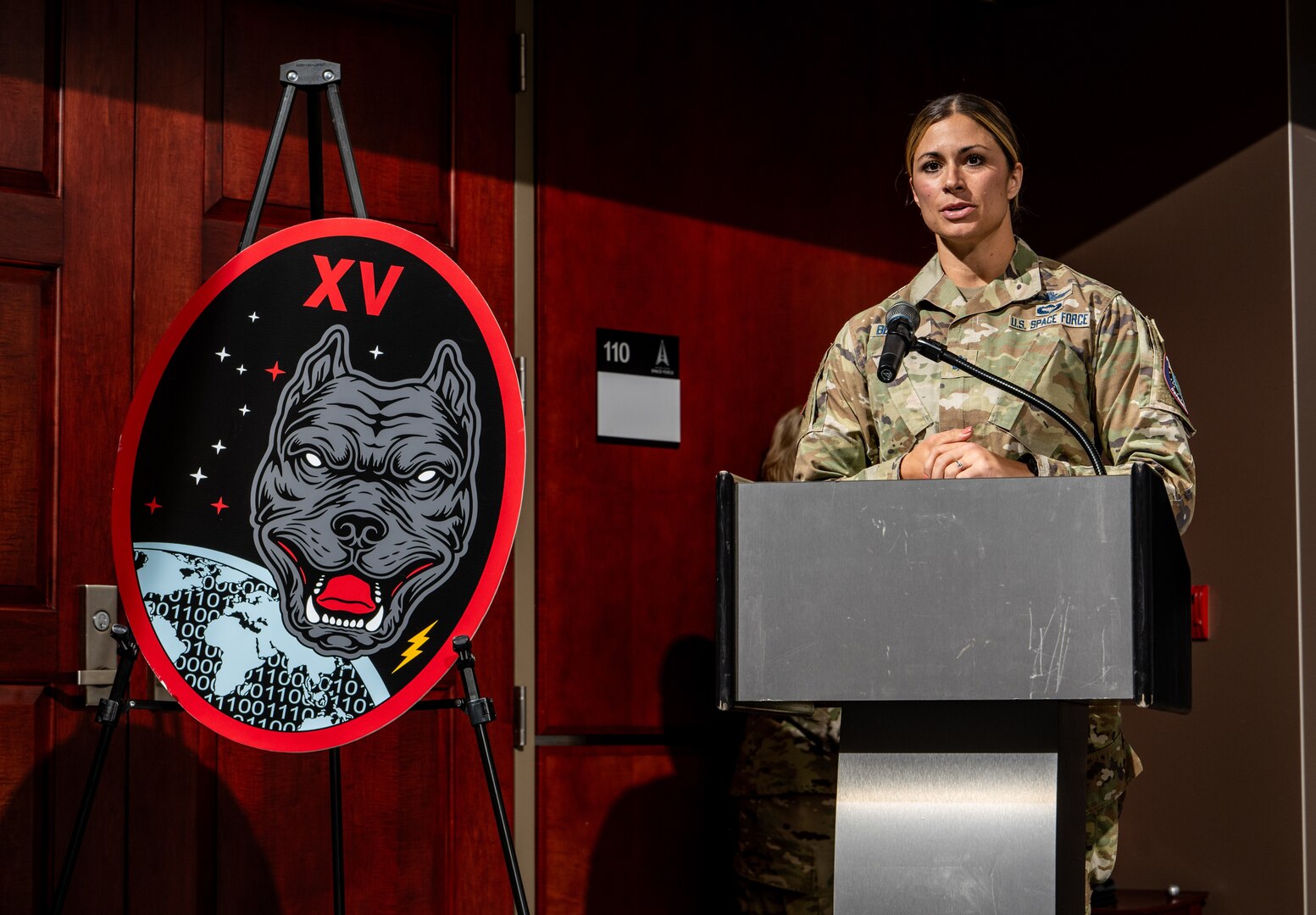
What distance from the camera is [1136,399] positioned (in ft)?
7.63

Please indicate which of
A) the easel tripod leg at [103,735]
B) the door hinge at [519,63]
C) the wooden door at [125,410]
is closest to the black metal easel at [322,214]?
the easel tripod leg at [103,735]

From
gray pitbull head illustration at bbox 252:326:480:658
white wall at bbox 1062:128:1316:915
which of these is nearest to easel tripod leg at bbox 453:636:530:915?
gray pitbull head illustration at bbox 252:326:480:658

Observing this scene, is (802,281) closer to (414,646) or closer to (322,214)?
(322,214)

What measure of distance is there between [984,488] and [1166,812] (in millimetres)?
2059

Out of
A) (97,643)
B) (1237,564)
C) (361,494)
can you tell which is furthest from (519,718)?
(1237,564)

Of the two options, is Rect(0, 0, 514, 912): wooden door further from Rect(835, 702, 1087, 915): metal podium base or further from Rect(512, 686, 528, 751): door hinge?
Rect(835, 702, 1087, 915): metal podium base

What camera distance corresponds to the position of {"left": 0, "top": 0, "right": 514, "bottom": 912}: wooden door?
2.55 m

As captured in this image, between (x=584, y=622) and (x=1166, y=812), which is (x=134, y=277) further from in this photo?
(x=1166, y=812)

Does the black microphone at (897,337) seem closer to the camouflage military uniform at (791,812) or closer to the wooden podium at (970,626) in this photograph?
the wooden podium at (970,626)

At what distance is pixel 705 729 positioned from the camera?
3281mm

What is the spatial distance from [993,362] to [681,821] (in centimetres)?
133

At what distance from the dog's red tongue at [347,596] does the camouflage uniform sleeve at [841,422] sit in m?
0.70

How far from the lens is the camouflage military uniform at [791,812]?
297 centimetres

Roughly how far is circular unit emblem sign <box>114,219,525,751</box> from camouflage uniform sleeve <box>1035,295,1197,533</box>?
0.85 meters
